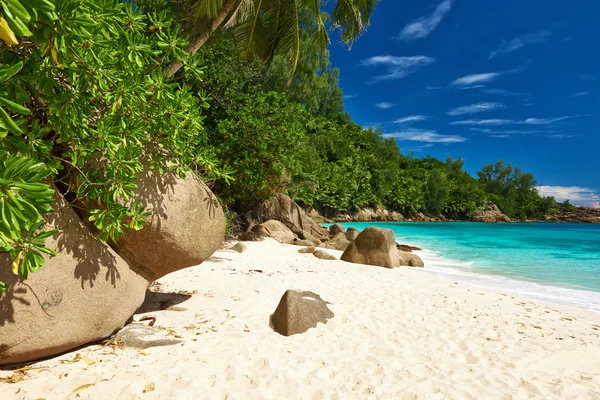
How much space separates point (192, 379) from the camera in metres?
3.02

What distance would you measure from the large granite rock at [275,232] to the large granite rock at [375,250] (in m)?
3.97

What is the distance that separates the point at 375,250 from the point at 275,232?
5160 millimetres

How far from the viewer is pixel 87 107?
2.66 meters

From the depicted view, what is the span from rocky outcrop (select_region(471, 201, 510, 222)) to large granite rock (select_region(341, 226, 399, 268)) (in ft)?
195

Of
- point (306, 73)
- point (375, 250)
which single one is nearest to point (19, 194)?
point (375, 250)

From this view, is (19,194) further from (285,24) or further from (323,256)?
(285,24)

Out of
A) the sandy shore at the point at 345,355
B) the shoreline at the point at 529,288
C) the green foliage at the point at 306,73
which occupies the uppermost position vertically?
the green foliage at the point at 306,73

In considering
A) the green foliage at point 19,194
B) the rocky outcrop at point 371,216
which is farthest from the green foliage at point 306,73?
the rocky outcrop at point 371,216

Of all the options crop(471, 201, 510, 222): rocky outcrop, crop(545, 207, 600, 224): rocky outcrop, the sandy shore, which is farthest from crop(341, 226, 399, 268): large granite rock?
crop(545, 207, 600, 224): rocky outcrop

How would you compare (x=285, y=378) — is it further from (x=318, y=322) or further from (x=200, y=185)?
(x=200, y=185)

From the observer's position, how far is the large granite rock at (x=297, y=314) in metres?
4.25

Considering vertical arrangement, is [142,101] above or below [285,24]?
below

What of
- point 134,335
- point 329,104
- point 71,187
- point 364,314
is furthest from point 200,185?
point 329,104

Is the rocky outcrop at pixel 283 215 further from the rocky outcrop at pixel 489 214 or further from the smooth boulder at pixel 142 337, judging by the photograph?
the rocky outcrop at pixel 489 214
